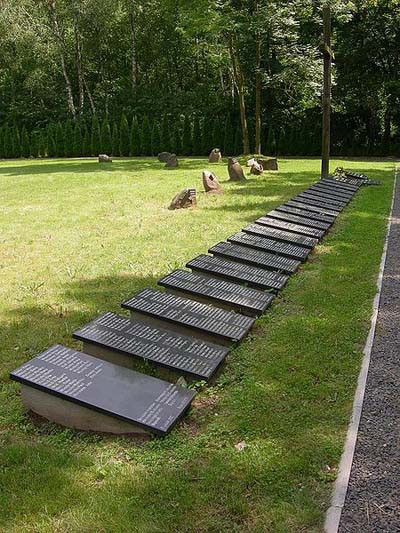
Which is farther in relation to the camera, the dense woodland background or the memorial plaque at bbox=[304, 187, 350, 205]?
the dense woodland background

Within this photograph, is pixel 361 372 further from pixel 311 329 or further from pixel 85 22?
pixel 85 22

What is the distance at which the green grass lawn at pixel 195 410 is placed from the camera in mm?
2502

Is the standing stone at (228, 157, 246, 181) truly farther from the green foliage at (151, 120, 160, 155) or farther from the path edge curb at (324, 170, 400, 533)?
the green foliage at (151, 120, 160, 155)

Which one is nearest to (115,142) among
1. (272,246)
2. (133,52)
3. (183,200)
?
(133,52)

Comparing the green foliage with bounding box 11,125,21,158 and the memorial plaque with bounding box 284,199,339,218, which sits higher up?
the green foliage with bounding box 11,125,21,158

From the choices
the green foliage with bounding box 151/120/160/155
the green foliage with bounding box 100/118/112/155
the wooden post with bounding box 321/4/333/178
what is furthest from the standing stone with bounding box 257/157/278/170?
the green foliage with bounding box 100/118/112/155

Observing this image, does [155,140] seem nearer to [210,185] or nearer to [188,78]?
[188,78]

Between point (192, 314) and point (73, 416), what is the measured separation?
4.93 feet

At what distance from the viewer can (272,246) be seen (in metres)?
6.85

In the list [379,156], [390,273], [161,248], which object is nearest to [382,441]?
[390,273]

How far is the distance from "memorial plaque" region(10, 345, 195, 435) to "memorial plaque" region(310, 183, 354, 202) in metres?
8.38

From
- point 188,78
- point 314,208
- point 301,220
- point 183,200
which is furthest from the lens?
point 188,78

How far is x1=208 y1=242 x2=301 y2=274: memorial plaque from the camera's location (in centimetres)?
609

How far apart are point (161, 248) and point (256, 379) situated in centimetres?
392
